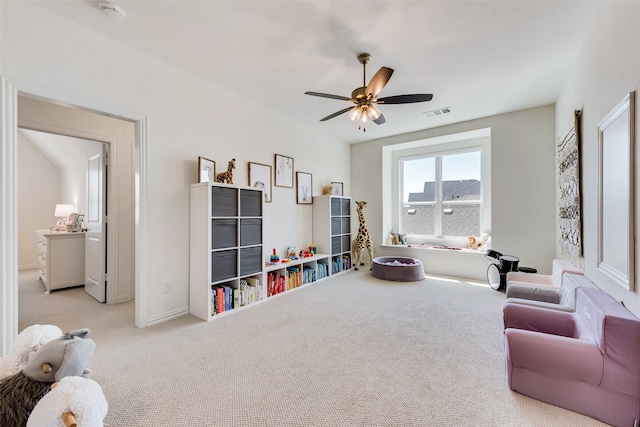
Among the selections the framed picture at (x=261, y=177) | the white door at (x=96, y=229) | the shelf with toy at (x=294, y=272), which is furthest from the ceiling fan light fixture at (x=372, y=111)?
the white door at (x=96, y=229)

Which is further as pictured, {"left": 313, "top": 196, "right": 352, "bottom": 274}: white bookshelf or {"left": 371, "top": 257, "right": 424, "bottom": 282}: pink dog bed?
{"left": 313, "top": 196, "right": 352, "bottom": 274}: white bookshelf

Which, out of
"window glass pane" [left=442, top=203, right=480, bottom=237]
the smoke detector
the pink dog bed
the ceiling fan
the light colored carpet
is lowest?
the light colored carpet

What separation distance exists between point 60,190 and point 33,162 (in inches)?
29.0

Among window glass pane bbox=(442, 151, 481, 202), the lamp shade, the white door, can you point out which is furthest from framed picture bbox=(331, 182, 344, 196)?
the lamp shade

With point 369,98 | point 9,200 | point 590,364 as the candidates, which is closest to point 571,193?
point 590,364

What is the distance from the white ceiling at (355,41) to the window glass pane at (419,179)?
2.07 m

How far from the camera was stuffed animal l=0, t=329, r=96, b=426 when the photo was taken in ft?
4.05

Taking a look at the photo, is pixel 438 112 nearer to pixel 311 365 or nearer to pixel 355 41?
pixel 355 41

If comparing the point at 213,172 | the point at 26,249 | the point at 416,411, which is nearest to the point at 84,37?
the point at 213,172

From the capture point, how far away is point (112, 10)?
2.08 meters

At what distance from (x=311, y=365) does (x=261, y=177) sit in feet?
8.92

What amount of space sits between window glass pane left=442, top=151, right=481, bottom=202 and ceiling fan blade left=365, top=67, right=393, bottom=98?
3.55 meters

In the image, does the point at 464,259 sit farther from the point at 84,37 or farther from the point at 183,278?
the point at 84,37

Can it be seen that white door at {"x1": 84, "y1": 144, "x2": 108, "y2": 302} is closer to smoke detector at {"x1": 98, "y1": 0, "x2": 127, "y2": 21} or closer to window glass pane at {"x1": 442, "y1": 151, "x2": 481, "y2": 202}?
smoke detector at {"x1": 98, "y1": 0, "x2": 127, "y2": 21}
